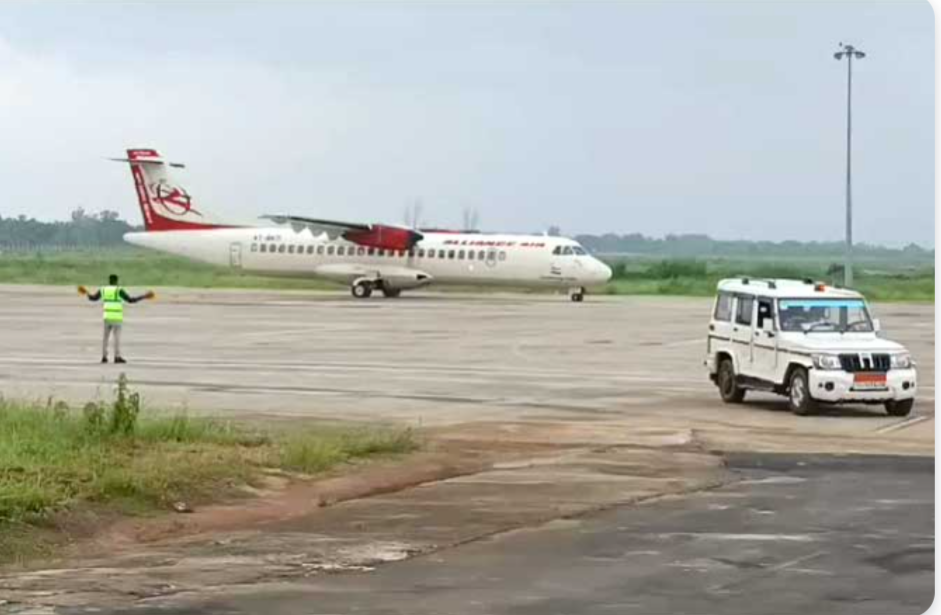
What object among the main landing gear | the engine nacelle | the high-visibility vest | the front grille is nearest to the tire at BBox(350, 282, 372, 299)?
the main landing gear

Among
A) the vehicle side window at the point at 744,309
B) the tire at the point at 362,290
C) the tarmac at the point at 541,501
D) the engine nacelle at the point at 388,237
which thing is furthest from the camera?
the tire at the point at 362,290

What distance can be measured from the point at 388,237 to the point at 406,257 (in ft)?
3.77

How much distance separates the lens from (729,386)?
24969 millimetres

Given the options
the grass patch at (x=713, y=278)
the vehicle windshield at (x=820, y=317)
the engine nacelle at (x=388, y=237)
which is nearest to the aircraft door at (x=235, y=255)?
the engine nacelle at (x=388, y=237)

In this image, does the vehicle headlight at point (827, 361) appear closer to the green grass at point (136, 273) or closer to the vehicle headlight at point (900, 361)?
the vehicle headlight at point (900, 361)

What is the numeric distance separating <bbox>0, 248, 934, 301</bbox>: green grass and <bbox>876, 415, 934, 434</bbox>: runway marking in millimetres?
49651

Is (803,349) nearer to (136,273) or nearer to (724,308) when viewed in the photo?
(724,308)

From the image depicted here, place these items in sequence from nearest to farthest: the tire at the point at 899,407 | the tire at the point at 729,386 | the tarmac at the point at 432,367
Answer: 1. the tarmac at the point at 432,367
2. the tire at the point at 899,407
3. the tire at the point at 729,386

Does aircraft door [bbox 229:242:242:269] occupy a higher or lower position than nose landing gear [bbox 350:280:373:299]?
higher

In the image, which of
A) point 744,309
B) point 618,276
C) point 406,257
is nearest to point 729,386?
point 744,309

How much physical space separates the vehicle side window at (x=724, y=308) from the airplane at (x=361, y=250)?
3798 centimetres

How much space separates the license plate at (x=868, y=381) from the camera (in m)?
23.0

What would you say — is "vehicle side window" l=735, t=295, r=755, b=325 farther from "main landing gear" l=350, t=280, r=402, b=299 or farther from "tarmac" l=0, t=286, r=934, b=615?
"main landing gear" l=350, t=280, r=402, b=299

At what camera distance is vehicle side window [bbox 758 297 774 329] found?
79.2ft
